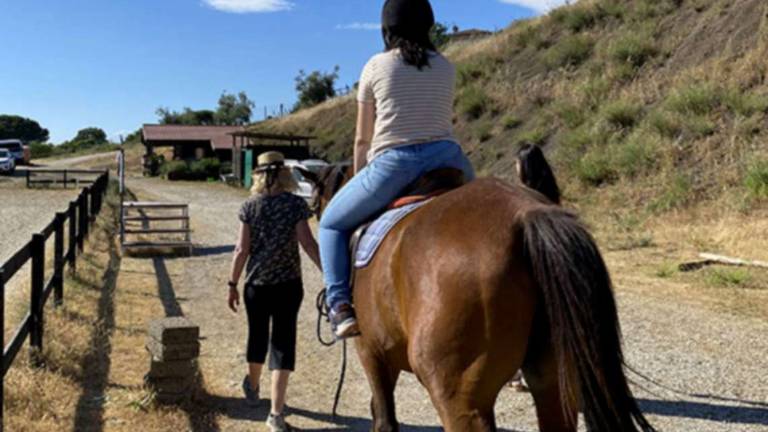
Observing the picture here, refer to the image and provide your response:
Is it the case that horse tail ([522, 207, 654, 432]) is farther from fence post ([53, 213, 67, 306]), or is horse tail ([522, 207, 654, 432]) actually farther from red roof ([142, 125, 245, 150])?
red roof ([142, 125, 245, 150])

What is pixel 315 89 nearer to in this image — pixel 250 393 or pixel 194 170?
pixel 194 170

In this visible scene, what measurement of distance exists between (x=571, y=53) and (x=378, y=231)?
2581cm

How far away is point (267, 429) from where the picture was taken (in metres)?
5.50

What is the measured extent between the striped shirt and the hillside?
11263 millimetres

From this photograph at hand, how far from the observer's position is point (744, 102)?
17047 millimetres

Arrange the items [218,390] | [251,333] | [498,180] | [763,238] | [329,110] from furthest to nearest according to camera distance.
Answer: [329,110] → [763,238] → [218,390] → [251,333] → [498,180]

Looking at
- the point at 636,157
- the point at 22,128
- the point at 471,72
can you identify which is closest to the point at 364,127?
the point at 636,157

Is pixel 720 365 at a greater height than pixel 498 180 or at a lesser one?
lesser

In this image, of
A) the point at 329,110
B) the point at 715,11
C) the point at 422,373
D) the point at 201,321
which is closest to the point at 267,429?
the point at 422,373

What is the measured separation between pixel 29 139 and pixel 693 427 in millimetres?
155605

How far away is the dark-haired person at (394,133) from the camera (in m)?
3.85

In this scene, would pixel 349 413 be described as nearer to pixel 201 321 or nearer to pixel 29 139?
pixel 201 321

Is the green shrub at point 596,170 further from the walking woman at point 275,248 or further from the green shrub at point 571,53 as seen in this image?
the walking woman at point 275,248

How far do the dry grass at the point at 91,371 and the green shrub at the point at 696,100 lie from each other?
1338 cm
